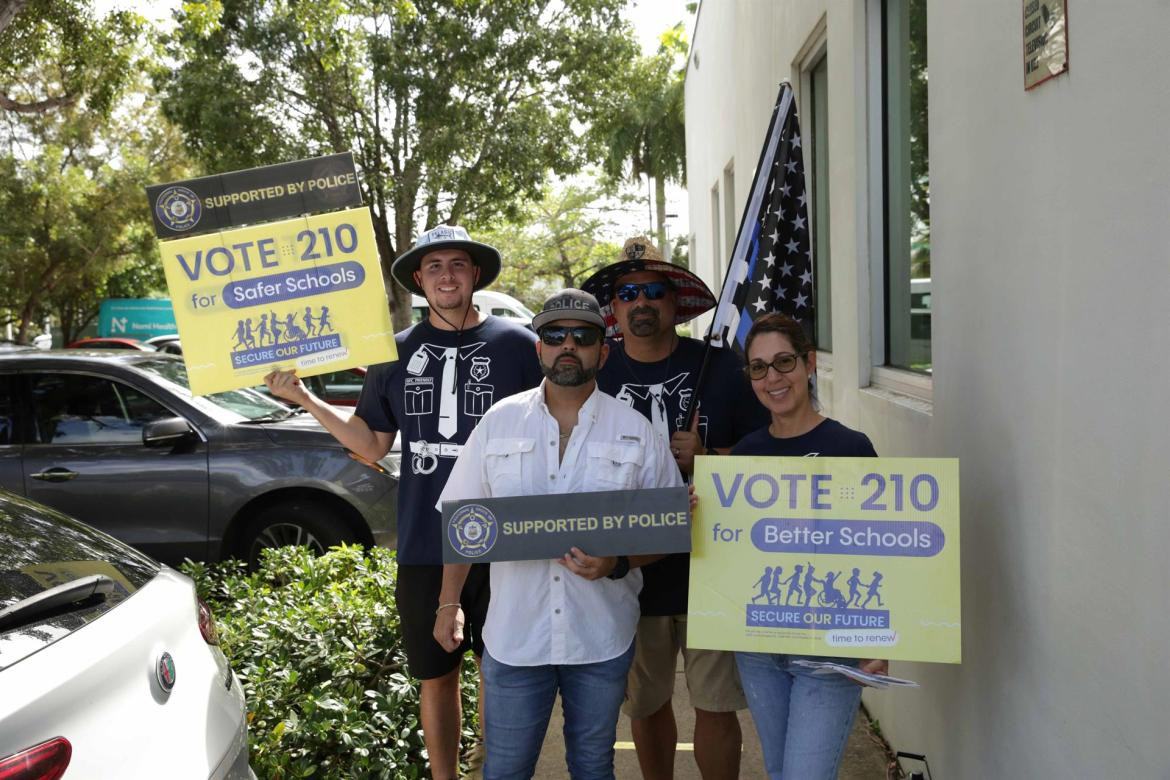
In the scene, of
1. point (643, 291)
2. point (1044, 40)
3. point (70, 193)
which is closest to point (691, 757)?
point (643, 291)

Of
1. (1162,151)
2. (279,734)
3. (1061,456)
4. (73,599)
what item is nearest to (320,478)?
(279,734)

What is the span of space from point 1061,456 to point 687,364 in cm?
143

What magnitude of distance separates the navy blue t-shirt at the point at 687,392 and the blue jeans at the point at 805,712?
0.63 metres

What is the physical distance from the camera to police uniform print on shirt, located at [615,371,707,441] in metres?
3.48

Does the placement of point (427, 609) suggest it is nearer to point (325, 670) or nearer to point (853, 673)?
point (325, 670)

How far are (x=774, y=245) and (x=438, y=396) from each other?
1.36 metres

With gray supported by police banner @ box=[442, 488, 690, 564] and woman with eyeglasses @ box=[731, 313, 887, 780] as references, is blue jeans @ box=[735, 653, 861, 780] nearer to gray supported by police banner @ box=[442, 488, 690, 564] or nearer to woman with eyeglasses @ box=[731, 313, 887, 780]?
woman with eyeglasses @ box=[731, 313, 887, 780]

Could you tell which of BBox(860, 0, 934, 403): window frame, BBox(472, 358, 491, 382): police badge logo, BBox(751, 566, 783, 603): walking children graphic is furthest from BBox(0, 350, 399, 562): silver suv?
BBox(751, 566, 783, 603): walking children graphic

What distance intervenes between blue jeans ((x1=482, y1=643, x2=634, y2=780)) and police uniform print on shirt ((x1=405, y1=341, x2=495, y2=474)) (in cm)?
84

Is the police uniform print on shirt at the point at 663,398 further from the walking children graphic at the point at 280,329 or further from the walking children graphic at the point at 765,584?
the walking children graphic at the point at 280,329

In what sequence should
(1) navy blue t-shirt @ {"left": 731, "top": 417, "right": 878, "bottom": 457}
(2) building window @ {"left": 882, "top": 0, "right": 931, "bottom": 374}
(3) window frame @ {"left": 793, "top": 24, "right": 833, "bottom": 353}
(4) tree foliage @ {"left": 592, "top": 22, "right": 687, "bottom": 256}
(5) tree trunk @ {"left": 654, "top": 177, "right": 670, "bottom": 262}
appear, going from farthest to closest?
(5) tree trunk @ {"left": 654, "top": 177, "right": 670, "bottom": 262}, (4) tree foliage @ {"left": 592, "top": 22, "right": 687, "bottom": 256}, (3) window frame @ {"left": 793, "top": 24, "right": 833, "bottom": 353}, (2) building window @ {"left": 882, "top": 0, "right": 931, "bottom": 374}, (1) navy blue t-shirt @ {"left": 731, "top": 417, "right": 878, "bottom": 457}

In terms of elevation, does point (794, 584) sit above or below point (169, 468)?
above

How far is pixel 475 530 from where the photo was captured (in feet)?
9.14

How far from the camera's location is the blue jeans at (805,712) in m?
2.73
